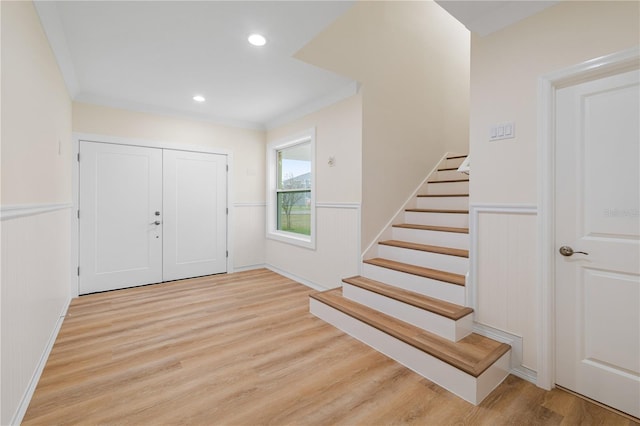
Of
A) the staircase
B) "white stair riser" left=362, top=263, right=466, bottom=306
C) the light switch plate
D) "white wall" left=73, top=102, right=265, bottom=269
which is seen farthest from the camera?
"white wall" left=73, top=102, right=265, bottom=269

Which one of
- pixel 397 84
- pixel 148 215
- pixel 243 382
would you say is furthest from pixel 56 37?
pixel 397 84

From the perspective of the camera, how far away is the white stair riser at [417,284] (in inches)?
91.7

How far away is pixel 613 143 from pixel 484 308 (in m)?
1.31

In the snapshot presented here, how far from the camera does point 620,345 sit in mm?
1655

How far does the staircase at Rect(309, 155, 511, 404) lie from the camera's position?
6.19 feet

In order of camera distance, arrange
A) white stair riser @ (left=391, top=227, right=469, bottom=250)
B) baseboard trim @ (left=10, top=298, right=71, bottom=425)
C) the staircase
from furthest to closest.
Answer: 1. white stair riser @ (left=391, top=227, right=469, bottom=250)
2. the staircase
3. baseboard trim @ (left=10, top=298, right=71, bottom=425)

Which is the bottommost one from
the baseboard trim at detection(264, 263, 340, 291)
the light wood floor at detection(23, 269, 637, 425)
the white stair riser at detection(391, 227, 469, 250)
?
the light wood floor at detection(23, 269, 637, 425)

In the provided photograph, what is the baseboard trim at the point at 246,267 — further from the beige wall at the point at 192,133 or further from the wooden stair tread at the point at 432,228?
the wooden stair tread at the point at 432,228

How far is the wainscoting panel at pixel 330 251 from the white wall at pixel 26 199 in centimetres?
261

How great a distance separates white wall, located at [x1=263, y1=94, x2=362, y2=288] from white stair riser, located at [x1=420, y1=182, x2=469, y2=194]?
3.59 feet

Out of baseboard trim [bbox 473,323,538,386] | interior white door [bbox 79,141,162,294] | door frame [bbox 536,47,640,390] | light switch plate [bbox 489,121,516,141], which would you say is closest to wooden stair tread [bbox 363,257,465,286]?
baseboard trim [bbox 473,323,538,386]

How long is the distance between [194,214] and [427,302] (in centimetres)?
350

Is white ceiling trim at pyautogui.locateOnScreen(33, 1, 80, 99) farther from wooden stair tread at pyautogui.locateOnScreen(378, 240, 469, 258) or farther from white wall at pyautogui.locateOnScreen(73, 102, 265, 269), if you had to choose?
wooden stair tread at pyautogui.locateOnScreen(378, 240, 469, 258)

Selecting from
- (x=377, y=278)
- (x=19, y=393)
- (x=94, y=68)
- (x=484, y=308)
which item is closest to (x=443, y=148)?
(x=377, y=278)
